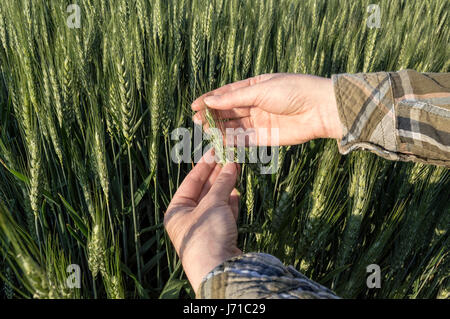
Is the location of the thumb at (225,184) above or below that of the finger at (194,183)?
above

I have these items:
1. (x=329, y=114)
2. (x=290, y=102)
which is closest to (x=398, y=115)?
(x=329, y=114)

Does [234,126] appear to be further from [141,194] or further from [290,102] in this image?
[141,194]

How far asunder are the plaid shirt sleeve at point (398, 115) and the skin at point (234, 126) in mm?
111

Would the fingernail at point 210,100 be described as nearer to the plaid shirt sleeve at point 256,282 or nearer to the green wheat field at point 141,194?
the green wheat field at point 141,194

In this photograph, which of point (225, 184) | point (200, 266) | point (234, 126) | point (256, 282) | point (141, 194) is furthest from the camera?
point (234, 126)

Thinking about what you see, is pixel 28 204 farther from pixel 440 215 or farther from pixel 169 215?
pixel 440 215

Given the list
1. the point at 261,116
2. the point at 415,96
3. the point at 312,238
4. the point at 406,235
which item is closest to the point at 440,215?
the point at 406,235

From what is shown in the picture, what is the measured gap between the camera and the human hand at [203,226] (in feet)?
2.74

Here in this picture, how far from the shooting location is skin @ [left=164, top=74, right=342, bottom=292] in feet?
3.00

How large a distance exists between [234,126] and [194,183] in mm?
385

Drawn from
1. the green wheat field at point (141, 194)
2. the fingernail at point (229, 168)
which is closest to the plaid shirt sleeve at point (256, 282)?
the green wheat field at point (141, 194)

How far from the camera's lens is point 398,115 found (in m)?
1.10

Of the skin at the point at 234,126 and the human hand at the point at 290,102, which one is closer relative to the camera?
the skin at the point at 234,126
